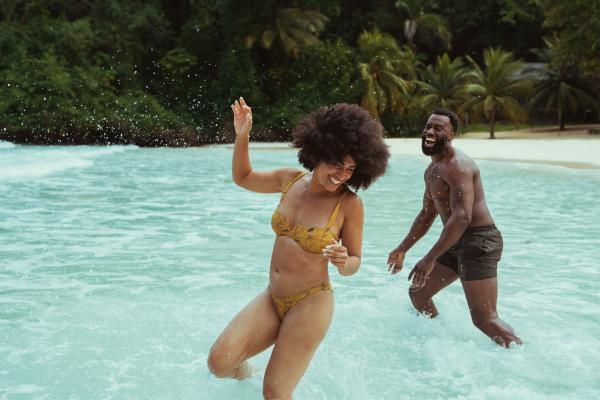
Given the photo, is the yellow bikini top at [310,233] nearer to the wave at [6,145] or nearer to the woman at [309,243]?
the woman at [309,243]

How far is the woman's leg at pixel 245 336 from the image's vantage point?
3479 mm

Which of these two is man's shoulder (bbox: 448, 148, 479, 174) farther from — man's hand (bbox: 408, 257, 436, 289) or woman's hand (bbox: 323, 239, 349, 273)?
woman's hand (bbox: 323, 239, 349, 273)

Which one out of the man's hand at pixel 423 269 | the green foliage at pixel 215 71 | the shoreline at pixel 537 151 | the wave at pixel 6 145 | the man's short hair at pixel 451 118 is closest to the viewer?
the man's hand at pixel 423 269

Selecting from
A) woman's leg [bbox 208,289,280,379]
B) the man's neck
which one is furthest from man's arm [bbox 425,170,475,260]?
woman's leg [bbox 208,289,280,379]

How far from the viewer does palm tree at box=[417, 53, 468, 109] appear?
35500 millimetres

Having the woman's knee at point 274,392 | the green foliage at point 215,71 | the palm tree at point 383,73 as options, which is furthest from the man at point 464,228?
the palm tree at point 383,73

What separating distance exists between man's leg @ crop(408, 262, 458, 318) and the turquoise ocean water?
5.6 inches

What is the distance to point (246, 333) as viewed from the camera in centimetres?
353

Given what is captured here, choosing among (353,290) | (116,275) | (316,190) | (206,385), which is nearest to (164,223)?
(116,275)

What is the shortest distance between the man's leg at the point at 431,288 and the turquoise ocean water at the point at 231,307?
0.14 meters

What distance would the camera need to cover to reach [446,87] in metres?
35.8

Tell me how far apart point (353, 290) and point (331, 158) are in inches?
134

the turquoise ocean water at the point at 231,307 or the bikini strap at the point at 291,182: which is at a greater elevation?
the bikini strap at the point at 291,182

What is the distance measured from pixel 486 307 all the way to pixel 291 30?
33053 mm
